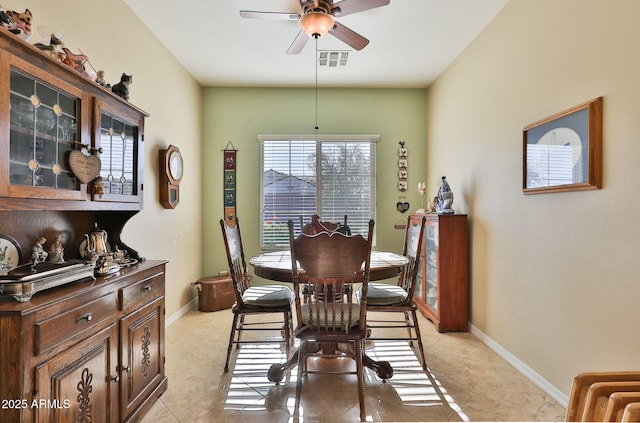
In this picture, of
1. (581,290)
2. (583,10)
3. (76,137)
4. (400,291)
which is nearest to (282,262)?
(400,291)

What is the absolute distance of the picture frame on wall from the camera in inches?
75.9

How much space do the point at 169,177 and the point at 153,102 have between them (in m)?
0.74

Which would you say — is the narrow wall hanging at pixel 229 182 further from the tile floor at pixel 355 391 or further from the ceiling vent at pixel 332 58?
the tile floor at pixel 355 391

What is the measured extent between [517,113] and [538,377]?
2.01 m

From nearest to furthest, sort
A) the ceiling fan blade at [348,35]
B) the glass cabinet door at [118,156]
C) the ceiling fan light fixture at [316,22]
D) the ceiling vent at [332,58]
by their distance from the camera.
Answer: the glass cabinet door at [118,156] < the ceiling fan light fixture at [316,22] < the ceiling fan blade at [348,35] < the ceiling vent at [332,58]

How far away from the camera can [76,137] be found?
5.45 ft

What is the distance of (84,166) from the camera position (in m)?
1.69

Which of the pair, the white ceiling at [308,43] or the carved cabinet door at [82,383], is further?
the white ceiling at [308,43]

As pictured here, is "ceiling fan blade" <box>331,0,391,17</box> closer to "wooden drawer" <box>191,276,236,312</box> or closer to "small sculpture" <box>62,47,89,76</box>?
"small sculpture" <box>62,47,89,76</box>

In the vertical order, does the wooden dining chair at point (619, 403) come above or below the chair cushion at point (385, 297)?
above

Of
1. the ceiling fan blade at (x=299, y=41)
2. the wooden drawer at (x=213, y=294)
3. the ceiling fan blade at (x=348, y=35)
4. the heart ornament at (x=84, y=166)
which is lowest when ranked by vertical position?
Answer: the wooden drawer at (x=213, y=294)

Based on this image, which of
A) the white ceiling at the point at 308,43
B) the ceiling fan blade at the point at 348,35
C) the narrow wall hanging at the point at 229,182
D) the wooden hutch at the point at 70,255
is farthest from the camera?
the narrow wall hanging at the point at 229,182

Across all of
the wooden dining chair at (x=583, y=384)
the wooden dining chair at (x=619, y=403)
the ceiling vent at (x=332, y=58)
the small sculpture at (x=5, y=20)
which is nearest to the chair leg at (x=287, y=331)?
the wooden dining chair at (x=583, y=384)

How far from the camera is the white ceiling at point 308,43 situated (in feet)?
9.40
